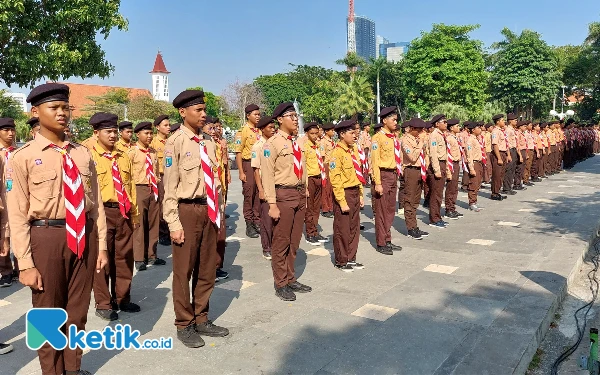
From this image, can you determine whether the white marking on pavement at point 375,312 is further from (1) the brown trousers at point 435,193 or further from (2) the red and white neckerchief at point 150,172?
(1) the brown trousers at point 435,193

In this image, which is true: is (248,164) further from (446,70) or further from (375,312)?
(446,70)

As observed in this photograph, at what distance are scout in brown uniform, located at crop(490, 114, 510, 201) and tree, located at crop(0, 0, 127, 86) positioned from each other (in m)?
9.48

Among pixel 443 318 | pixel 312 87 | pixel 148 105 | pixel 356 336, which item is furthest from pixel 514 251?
pixel 312 87

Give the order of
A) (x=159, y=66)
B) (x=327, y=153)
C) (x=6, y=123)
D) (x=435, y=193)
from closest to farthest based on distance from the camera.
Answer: (x=6, y=123)
(x=435, y=193)
(x=327, y=153)
(x=159, y=66)

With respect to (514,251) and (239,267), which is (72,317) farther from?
(514,251)

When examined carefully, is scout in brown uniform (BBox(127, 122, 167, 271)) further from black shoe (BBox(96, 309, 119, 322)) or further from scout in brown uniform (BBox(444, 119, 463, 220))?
scout in brown uniform (BBox(444, 119, 463, 220))

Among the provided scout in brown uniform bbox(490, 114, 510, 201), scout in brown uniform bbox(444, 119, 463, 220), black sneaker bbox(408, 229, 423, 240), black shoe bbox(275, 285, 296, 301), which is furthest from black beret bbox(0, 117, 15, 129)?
scout in brown uniform bbox(490, 114, 510, 201)

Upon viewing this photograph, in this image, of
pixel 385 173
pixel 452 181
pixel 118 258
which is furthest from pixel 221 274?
pixel 452 181

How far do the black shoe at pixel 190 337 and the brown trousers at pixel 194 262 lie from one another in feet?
0.13

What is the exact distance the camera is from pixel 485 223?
8.80 meters

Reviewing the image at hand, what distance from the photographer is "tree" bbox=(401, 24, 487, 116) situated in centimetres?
4106

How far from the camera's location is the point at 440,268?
5957 mm

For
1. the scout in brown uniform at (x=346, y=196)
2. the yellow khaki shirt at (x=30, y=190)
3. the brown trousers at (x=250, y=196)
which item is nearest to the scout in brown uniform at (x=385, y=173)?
the scout in brown uniform at (x=346, y=196)

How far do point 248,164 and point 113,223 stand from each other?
12.2 feet
